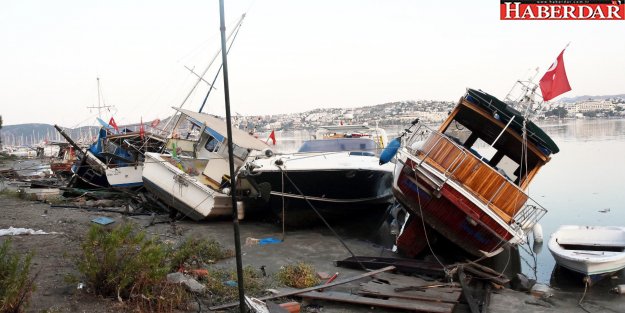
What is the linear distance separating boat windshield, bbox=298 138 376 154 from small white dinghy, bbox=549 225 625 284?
244 inches

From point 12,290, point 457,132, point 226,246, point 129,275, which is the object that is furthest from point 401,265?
point 12,290

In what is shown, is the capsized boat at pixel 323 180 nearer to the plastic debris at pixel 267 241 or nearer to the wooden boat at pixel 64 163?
the plastic debris at pixel 267 241

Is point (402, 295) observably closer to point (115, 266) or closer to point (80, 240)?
point (115, 266)

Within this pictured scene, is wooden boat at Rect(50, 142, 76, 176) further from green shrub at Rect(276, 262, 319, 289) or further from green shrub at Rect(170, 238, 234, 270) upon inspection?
green shrub at Rect(276, 262, 319, 289)

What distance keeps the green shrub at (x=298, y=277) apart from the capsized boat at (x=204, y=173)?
190 inches

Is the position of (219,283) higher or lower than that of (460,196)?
lower

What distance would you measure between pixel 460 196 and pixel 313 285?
3573mm

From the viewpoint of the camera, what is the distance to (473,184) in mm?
9250

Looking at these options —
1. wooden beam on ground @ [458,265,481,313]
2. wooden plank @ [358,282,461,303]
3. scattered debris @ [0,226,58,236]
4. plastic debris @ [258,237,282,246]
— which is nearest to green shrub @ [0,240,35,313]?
wooden plank @ [358,282,461,303]

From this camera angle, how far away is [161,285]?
18.5ft

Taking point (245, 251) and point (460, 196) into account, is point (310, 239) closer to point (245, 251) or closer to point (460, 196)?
point (245, 251)

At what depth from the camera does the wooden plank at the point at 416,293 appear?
6.98 meters

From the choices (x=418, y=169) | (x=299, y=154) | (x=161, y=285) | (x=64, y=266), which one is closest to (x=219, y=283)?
(x=161, y=285)

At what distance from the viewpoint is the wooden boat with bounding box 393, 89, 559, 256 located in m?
9.06
